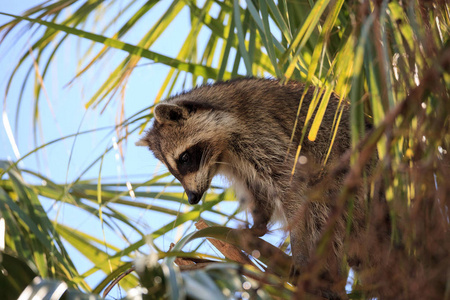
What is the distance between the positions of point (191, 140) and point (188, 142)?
0.02m

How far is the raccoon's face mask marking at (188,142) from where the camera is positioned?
9.71 feet

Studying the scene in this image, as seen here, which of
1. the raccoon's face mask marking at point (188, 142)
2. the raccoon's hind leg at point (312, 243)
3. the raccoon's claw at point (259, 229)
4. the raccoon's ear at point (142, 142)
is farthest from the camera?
the raccoon's ear at point (142, 142)

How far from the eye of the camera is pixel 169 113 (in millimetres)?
3109

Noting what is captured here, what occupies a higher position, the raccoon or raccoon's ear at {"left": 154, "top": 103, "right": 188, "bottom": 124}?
raccoon's ear at {"left": 154, "top": 103, "right": 188, "bottom": 124}

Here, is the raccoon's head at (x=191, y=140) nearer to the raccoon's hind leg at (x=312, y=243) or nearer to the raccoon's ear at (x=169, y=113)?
the raccoon's ear at (x=169, y=113)

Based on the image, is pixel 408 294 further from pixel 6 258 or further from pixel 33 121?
pixel 33 121

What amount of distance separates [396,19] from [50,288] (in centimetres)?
102

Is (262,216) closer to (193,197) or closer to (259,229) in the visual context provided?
(259,229)

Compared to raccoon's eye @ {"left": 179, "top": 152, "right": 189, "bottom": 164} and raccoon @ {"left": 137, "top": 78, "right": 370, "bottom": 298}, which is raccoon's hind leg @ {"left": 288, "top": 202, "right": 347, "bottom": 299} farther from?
raccoon's eye @ {"left": 179, "top": 152, "right": 189, "bottom": 164}

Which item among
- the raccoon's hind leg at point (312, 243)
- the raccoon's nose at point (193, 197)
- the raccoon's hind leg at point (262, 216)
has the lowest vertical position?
the raccoon's hind leg at point (262, 216)

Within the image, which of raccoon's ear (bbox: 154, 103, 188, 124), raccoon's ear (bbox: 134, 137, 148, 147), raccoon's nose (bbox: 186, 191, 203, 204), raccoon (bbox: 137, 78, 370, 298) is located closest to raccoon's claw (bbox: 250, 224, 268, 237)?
raccoon (bbox: 137, 78, 370, 298)

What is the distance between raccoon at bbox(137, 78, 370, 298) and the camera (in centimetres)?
280

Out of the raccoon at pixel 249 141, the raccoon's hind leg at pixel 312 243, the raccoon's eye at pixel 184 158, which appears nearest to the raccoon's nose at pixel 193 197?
the raccoon at pixel 249 141

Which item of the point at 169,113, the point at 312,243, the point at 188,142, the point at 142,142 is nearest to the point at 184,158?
the point at 188,142
